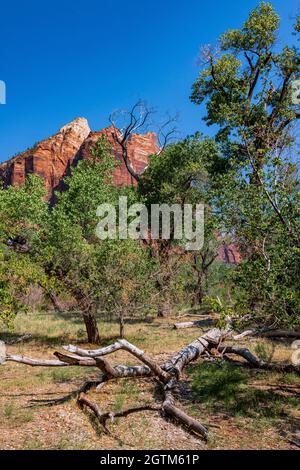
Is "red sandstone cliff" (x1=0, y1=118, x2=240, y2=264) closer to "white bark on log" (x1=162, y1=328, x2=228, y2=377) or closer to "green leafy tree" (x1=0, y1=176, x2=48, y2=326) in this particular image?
"green leafy tree" (x1=0, y1=176, x2=48, y2=326)

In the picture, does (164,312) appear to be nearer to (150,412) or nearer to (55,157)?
(150,412)

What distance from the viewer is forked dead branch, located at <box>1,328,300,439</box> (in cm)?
729

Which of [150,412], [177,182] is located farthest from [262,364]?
[177,182]

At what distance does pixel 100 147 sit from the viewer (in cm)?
2005

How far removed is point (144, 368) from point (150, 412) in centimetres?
191

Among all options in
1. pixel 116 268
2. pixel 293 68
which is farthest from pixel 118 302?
pixel 293 68

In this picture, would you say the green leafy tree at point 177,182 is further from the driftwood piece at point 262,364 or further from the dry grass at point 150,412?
the dry grass at point 150,412

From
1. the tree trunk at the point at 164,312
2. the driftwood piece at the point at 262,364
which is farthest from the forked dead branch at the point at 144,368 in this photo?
the tree trunk at the point at 164,312

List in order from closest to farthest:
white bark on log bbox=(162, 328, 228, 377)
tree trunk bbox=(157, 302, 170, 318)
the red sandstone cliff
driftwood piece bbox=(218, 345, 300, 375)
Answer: driftwood piece bbox=(218, 345, 300, 375) → white bark on log bbox=(162, 328, 228, 377) → tree trunk bbox=(157, 302, 170, 318) → the red sandstone cliff

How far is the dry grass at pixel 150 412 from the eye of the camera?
658 centimetres

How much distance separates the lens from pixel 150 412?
8062mm

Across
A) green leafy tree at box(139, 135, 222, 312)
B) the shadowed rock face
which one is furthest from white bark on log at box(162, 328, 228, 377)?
the shadowed rock face

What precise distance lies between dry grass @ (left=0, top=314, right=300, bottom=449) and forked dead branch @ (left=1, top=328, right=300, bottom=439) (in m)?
0.19
